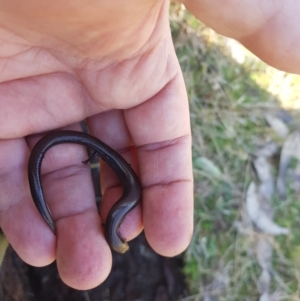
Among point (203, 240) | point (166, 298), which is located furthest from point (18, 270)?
point (203, 240)

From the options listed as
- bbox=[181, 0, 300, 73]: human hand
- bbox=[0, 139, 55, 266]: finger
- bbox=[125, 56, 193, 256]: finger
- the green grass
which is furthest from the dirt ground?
bbox=[181, 0, 300, 73]: human hand

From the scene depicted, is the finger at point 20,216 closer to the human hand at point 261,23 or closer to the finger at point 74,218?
the finger at point 74,218

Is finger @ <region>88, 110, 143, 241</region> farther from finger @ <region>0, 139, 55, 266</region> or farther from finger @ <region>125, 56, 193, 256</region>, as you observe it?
finger @ <region>0, 139, 55, 266</region>

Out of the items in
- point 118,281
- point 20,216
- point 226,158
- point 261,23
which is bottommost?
point 118,281

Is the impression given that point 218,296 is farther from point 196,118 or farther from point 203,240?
point 196,118

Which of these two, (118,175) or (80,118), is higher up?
(80,118)

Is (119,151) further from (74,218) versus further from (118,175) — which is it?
(74,218)

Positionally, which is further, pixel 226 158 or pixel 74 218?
pixel 226 158

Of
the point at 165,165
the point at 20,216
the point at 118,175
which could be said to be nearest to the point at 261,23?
the point at 165,165
